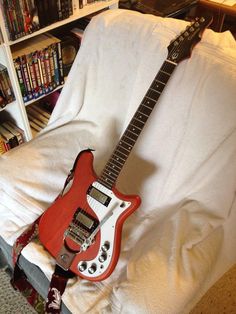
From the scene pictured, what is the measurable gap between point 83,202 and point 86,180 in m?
0.07

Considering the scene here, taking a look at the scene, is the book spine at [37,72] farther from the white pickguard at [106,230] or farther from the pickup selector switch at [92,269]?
the pickup selector switch at [92,269]

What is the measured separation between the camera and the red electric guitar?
2.85 feet

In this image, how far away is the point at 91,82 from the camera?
3.73 feet

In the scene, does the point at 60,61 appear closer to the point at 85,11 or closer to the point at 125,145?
the point at 85,11

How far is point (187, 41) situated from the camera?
839 mm

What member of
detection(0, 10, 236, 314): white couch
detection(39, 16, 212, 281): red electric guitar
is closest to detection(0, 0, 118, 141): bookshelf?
detection(0, 10, 236, 314): white couch

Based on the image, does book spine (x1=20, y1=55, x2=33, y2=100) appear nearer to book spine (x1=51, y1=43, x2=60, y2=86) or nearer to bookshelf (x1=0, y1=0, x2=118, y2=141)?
bookshelf (x1=0, y1=0, x2=118, y2=141)

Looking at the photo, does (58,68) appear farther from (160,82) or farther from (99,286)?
(99,286)

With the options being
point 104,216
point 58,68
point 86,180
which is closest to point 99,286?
point 104,216

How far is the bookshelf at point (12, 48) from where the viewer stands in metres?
1.18

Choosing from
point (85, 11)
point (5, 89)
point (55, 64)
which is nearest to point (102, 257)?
point (5, 89)

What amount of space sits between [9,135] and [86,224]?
30.7 inches

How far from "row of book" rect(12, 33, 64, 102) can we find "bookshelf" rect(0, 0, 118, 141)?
32 millimetres

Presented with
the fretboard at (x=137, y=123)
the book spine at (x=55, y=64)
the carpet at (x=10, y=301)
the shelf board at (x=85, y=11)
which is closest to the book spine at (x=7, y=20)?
the shelf board at (x=85, y=11)
